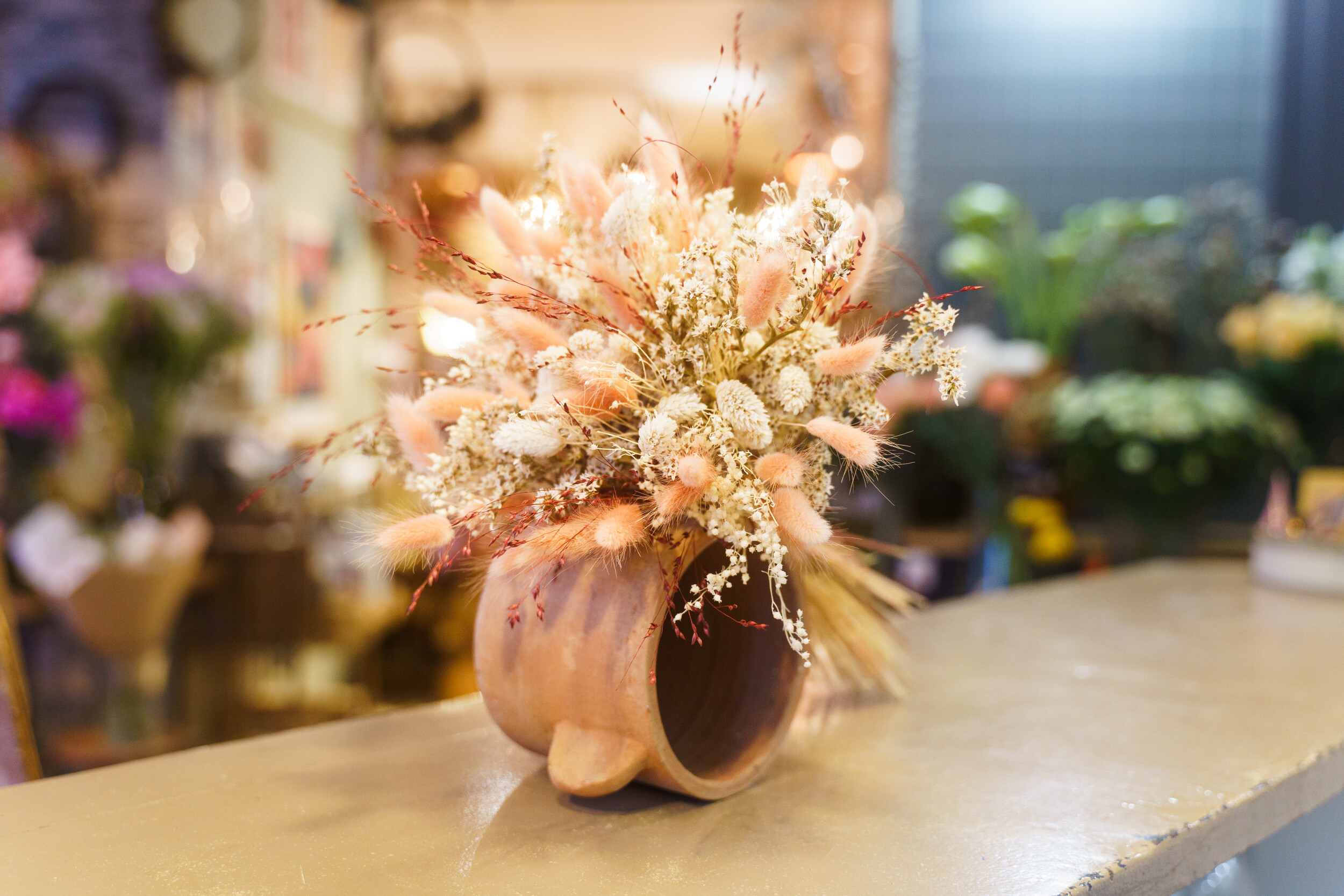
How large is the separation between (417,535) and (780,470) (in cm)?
26

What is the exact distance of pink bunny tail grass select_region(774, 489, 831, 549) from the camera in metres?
0.69

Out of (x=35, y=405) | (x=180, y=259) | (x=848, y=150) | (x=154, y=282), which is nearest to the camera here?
(x=35, y=405)

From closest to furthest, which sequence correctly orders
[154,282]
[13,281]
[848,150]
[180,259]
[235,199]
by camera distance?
1. [13,281]
2. [154,282]
3. [848,150]
4. [180,259]
5. [235,199]

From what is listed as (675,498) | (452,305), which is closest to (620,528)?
(675,498)

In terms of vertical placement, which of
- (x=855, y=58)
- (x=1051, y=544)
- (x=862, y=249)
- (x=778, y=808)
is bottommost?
(x=1051, y=544)

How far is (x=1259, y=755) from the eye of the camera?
3.04 feet

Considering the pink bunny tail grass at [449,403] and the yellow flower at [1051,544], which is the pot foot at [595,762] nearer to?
the pink bunny tail grass at [449,403]

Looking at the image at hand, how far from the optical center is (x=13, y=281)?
2.63 m

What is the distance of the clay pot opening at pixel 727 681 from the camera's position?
84 cm

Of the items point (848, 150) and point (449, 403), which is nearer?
point (449, 403)

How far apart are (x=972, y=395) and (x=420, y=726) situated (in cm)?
206

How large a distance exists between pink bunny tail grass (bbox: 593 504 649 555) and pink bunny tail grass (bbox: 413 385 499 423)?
0.13 m

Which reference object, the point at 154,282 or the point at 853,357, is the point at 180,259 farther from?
the point at 853,357

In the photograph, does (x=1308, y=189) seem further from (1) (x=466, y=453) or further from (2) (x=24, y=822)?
(2) (x=24, y=822)
